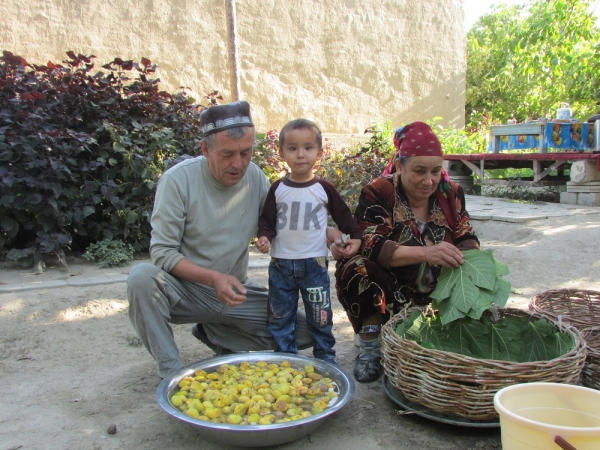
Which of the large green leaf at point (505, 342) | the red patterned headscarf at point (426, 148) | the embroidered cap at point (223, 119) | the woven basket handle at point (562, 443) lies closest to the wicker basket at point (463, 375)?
the large green leaf at point (505, 342)

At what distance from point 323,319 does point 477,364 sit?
91cm

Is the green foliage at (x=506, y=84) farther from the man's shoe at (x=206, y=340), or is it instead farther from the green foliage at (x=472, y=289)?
the man's shoe at (x=206, y=340)

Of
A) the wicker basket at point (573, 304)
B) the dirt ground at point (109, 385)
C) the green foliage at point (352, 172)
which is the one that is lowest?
the dirt ground at point (109, 385)

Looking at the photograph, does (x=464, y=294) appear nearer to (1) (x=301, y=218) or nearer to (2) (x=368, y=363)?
(2) (x=368, y=363)

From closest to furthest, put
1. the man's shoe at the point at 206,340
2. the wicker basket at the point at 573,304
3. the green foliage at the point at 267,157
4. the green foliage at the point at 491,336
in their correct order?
the green foliage at the point at 491,336 < the man's shoe at the point at 206,340 < the wicker basket at the point at 573,304 < the green foliage at the point at 267,157

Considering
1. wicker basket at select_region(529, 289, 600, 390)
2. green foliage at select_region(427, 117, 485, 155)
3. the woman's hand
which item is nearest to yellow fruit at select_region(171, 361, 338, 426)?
the woman's hand

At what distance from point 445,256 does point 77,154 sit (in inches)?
136

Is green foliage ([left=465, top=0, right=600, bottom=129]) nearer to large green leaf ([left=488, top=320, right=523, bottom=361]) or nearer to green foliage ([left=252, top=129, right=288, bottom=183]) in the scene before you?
green foliage ([left=252, top=129, right=288, bottom=183])

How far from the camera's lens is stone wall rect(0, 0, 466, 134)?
24.4ft

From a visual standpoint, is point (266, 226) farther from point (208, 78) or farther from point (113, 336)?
point (208, 78)

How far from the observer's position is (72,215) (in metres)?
4.63

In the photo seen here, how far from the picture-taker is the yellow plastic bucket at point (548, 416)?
1461 mm

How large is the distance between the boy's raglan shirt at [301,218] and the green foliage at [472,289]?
53 centimetres

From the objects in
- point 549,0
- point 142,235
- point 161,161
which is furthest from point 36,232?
point 549,0
